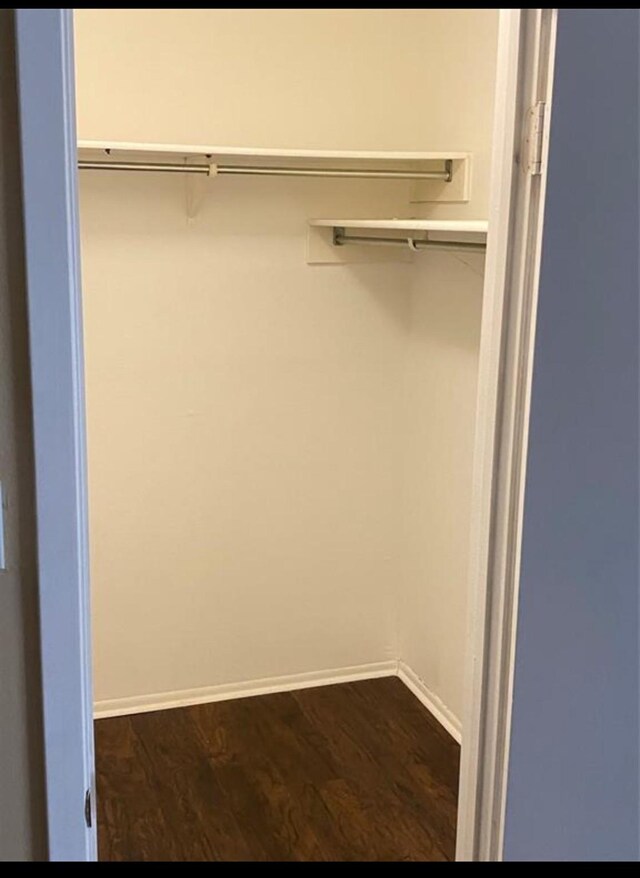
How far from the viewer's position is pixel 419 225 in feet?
8.33

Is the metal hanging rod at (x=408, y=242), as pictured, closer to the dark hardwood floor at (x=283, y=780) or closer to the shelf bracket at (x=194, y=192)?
the shelf bracket at (x=194, y=192)

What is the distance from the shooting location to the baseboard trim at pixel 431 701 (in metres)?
3.15

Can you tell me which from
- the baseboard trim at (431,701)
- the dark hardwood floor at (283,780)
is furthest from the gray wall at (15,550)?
the baseboard trim at (431,701)

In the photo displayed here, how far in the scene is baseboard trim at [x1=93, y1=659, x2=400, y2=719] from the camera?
3252 mm

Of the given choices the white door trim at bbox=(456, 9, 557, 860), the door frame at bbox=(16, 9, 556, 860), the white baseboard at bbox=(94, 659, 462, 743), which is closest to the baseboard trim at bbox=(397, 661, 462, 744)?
the white baseboard at bbox=(94, 659, 462, 743)

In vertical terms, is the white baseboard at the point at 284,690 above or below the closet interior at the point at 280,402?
below

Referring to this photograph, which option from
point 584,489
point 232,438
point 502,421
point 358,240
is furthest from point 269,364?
point 584,489

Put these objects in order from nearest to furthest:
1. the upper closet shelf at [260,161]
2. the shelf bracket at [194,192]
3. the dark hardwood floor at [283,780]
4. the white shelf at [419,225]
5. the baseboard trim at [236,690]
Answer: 1. the white shelf at [419,225]
2. the dark hardwood floor at [283,780]
3. the upper closet shelf at [260,161]
4. the shelf bracket at [194,192]
5. the baseboard trim at [236,690]

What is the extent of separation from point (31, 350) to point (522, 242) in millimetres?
849

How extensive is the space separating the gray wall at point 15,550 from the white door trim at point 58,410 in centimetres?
1

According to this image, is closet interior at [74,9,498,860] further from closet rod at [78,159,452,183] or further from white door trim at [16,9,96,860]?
white door trim at [16,9,96,860]

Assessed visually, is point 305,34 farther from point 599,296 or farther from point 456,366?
point 599,296

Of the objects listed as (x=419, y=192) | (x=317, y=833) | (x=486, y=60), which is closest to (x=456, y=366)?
(x=419, y=192)

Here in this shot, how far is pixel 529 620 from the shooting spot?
1625 mm
